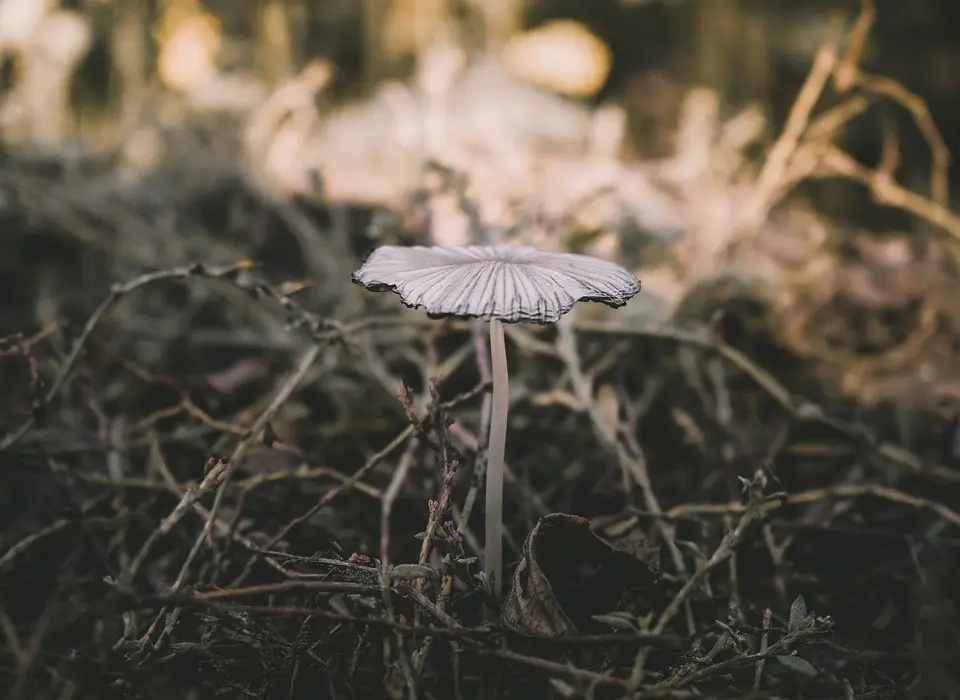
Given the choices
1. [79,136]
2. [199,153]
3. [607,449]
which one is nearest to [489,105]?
[199,153]

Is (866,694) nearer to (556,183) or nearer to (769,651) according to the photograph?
(769,651)

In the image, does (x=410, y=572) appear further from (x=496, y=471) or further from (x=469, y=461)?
(x=469, y=461)

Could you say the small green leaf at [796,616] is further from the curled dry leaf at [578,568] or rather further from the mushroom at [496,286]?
the mushroom at [496,286]

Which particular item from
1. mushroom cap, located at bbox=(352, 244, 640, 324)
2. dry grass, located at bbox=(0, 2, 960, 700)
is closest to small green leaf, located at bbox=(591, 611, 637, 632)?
dry grass, located at bbox=(0, 2, 960, 700)

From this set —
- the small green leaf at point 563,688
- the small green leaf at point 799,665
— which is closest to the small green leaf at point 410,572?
the small green leaf at point 563,688

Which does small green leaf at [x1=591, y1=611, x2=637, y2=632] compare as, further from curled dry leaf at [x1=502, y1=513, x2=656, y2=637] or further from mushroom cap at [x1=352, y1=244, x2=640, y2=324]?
mushroom cap at [x1=352, y1=244, x2=640, y2=324]

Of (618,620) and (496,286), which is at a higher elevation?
(496,286)

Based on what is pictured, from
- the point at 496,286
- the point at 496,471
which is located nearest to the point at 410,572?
the point at 496,471
